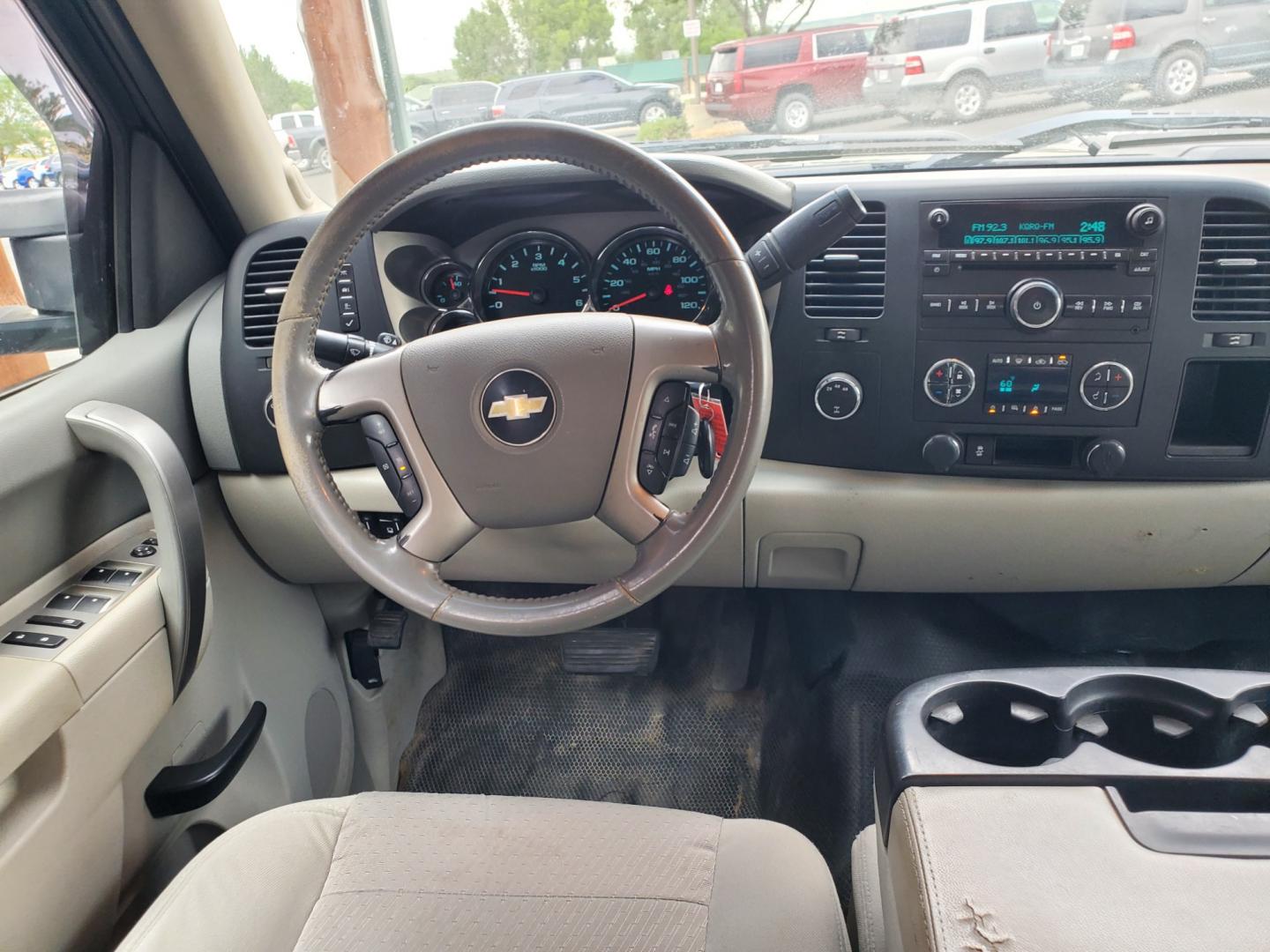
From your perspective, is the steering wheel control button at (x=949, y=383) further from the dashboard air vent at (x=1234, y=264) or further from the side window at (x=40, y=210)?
the side window at (x=40, y=210)

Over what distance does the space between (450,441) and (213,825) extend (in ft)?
2.87

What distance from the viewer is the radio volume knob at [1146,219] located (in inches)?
50.7

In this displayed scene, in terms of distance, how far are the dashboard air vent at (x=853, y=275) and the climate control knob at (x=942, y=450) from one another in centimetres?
23

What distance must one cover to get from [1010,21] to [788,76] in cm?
37

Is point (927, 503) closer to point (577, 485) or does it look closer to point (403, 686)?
point (577, 485)

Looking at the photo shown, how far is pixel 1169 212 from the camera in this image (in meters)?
1.30

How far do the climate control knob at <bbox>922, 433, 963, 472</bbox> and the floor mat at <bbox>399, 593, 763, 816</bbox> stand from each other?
2.55ft

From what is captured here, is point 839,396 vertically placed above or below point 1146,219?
below

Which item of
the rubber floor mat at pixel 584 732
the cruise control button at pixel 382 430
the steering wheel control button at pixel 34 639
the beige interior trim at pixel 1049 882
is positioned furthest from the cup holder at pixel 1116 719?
the steering wheel control button at pixel 34 639

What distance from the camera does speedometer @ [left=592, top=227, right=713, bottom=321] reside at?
1.44 metres

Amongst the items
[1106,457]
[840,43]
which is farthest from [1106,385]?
[840,43]

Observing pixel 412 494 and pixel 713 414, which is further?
pixel 713 414

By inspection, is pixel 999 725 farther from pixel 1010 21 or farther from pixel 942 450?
pixel 1010 21

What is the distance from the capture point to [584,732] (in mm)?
1976
